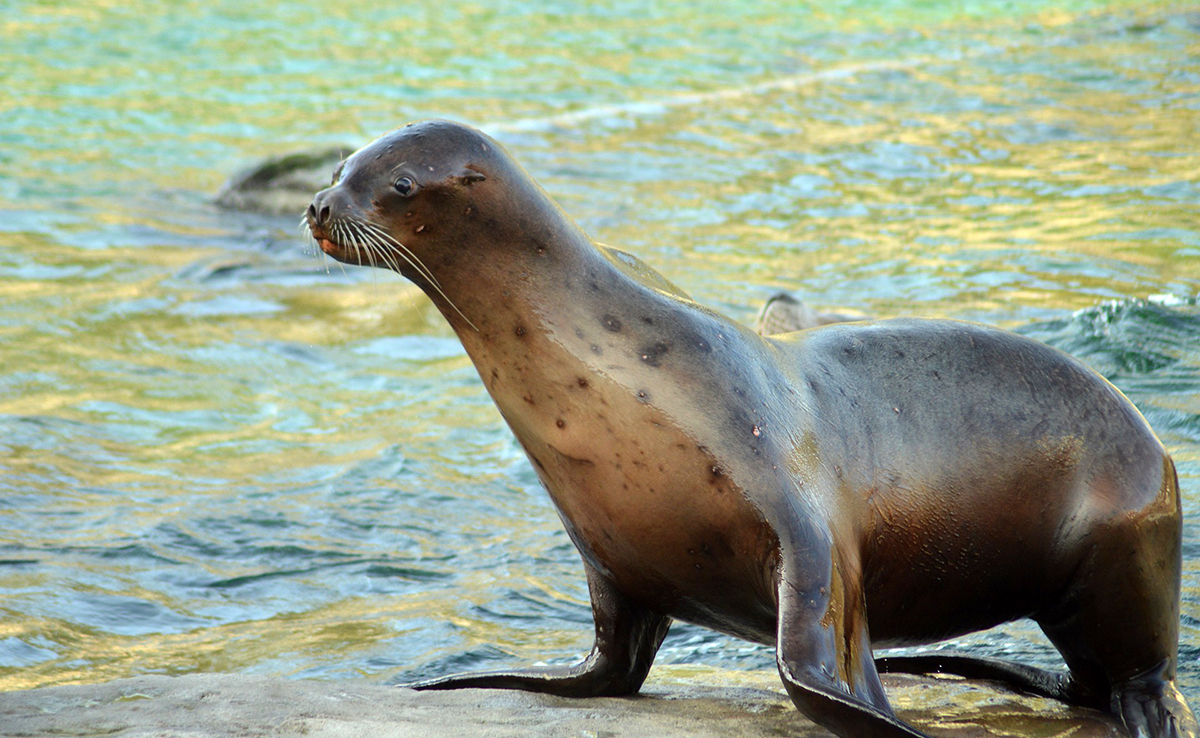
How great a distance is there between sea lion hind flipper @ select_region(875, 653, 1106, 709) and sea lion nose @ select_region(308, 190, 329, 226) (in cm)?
178

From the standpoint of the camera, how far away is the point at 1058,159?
11.2 meters

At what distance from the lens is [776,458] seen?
9.95ft

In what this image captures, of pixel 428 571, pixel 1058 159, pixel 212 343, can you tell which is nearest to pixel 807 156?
pixel 1058 159

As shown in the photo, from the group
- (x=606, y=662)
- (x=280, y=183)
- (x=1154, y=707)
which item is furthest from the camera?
(x=280, y=183)

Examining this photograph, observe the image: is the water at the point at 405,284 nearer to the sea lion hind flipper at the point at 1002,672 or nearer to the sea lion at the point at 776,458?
the sea lion hind flipper at the point at 1002,672

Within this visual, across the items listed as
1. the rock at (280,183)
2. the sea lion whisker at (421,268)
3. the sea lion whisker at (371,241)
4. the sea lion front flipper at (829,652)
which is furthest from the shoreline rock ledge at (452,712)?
the rock at (280,183)

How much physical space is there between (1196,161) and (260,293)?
258 inches

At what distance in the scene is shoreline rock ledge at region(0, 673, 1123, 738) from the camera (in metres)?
2.85

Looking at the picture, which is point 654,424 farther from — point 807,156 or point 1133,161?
point 807,156

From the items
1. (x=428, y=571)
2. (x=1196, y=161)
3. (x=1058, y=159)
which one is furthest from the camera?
(x=1058, y=159)

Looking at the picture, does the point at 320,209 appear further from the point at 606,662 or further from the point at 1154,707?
the point at 1154,707

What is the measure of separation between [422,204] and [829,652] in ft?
4.07

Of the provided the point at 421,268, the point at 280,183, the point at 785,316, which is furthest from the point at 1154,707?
the point at 280,183

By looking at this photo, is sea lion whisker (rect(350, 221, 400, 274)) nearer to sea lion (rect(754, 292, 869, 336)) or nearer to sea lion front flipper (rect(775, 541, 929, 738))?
sea lion front flipper (rect(775, 541, 929, 738))
